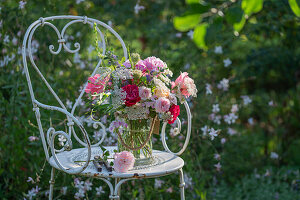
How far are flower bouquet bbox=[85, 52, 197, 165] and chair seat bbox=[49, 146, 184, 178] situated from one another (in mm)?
80

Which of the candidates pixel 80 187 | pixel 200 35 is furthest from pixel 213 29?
pixel 80 187

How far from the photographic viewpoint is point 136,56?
1625 mm

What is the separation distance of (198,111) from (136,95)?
1328 millimetres

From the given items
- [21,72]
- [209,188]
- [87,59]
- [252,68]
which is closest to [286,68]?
[252,68]

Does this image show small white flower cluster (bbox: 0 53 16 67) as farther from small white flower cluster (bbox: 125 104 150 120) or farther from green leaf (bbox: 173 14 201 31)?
green leaf (bbox: 173 14 201 31)

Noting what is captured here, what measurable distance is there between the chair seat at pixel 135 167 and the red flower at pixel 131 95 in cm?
27

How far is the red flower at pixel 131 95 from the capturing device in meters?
1.52

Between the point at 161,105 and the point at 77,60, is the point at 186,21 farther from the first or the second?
the point at 77,60

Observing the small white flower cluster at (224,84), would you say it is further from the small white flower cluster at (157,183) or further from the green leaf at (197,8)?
the green leaf at (197,8)

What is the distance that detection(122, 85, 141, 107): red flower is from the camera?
1516 mm

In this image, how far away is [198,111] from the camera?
2.79m

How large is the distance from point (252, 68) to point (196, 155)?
1.18 meters

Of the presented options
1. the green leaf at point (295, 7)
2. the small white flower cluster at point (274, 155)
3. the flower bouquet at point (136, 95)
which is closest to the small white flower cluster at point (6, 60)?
the flower bouquet at point (136, 95)

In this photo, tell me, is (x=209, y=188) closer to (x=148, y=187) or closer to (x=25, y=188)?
(x=148, y=187)
